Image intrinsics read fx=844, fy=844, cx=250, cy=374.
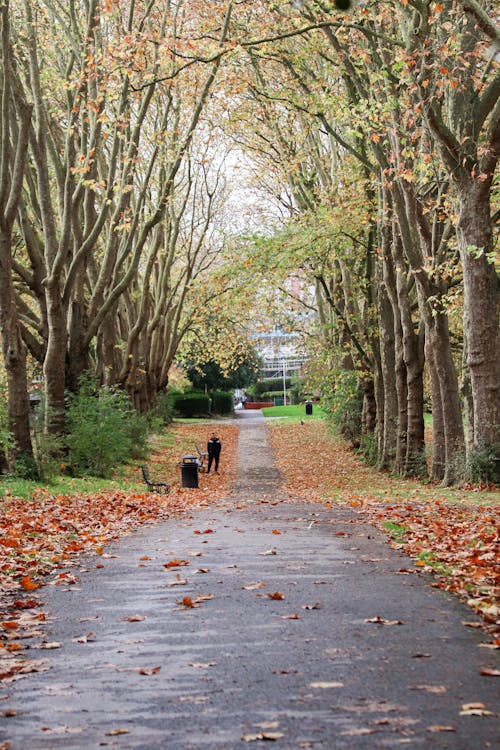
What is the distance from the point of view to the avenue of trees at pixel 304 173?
1451cm

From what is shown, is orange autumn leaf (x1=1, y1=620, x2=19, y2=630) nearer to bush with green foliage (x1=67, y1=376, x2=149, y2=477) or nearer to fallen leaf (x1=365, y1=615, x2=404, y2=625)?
fallen leaf (x1=365, y1=615, x2=404, y2=625)

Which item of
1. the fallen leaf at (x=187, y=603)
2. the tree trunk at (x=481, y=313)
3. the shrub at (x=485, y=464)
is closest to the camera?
the fallen leaf at (x=187, y=603)

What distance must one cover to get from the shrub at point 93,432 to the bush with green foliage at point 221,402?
4264 cm

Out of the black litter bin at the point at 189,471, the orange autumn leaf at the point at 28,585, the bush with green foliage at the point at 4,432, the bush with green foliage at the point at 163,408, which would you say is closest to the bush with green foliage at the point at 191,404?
the bush with green foliage at the point at 163,408

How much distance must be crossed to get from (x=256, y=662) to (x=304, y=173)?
23.0 m

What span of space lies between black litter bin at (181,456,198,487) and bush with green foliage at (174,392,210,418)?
3774cm

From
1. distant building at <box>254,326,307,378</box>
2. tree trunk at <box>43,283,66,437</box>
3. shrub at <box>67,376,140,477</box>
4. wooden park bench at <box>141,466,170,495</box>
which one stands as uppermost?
distant building at <box>254,326,307,378</box>

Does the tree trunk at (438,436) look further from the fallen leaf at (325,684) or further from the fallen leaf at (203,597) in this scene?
the fallen leaf at (325,684)

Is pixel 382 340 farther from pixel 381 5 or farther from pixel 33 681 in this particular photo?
pixel 33 681

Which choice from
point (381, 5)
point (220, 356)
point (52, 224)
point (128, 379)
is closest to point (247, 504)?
point (52, 224)

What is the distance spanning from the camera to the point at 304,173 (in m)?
26.5

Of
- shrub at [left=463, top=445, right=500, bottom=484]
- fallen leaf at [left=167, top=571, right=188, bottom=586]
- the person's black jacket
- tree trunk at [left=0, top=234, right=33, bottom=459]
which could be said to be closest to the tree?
tree trunk at [left=0, top=234, right=33, bottom=459]

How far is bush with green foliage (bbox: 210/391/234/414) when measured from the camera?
2547 inches

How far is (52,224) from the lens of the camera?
18406 mm
